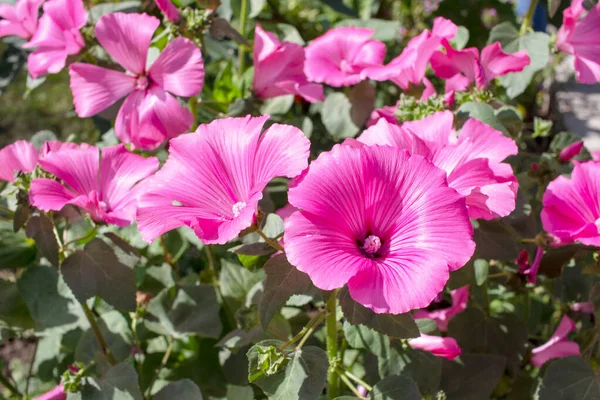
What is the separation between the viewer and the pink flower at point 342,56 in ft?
4.34

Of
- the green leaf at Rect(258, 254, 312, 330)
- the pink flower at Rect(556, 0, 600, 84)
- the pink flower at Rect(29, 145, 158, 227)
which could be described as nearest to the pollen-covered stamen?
the green leaf at Rect(258, 254, 312, 330)

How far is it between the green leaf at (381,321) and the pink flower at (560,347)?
1.75 ft

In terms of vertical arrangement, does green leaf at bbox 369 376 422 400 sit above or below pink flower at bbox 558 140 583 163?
below

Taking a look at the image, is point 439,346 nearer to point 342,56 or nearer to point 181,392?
point 181,392

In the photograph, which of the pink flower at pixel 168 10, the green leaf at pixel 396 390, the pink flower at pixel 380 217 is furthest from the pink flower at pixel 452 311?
the pink flower at pixel 168 10

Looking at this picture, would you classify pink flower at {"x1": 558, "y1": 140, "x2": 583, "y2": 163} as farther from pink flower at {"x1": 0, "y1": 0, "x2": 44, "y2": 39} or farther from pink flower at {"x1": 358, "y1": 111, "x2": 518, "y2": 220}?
pink flower at {"x1": 0, "y1": 0, "x2": 44, "y2": 39}

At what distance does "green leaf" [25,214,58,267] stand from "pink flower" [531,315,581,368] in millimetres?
986

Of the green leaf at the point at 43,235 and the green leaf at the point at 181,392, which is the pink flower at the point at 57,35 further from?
the green leaf at the point at 181,392

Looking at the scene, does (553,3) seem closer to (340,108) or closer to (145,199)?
(340,108)

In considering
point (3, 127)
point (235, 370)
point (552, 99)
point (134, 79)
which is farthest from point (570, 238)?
point (3, 127)

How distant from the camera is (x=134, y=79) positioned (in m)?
1.24

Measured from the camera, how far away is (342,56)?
1411 mm

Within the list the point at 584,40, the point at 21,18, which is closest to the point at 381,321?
the point at 584,40

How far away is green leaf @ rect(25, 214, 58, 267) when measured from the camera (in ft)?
3.62
